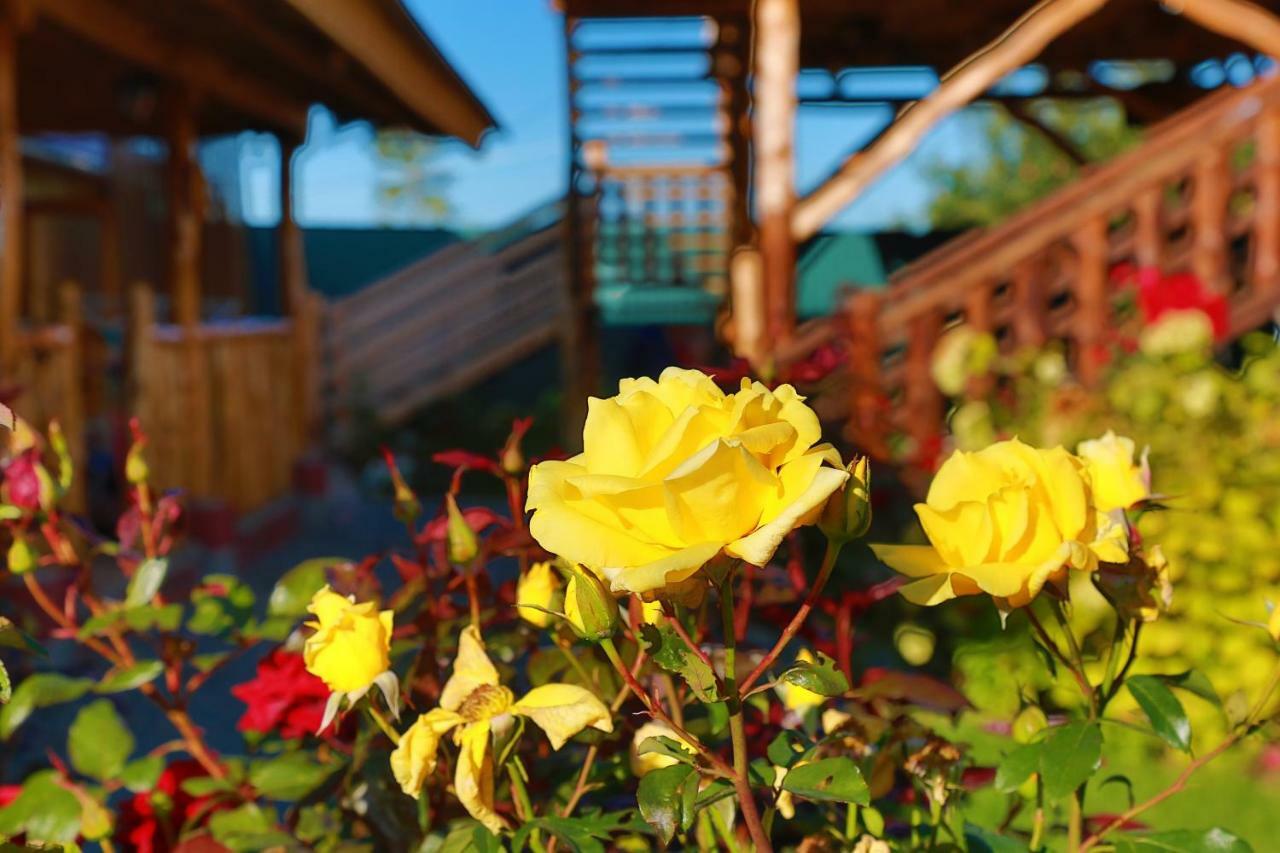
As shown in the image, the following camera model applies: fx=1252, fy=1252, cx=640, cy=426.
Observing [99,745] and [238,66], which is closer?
[99,745]

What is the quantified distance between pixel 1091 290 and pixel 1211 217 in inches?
26.4

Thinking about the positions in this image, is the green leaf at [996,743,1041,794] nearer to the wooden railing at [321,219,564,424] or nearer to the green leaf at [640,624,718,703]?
the green leaf at [640,624,718,703]

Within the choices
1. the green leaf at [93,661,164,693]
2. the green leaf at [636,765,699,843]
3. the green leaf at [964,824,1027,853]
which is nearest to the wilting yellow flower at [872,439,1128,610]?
the green leaf at [636,765,699,843]

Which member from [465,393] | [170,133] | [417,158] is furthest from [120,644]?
[417,158]

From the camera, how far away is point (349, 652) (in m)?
0.96

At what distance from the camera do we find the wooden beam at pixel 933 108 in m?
4.49

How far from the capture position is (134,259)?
14391 mm

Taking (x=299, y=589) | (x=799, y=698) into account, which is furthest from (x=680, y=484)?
(x=299, y=589)

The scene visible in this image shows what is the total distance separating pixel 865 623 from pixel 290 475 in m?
5.05

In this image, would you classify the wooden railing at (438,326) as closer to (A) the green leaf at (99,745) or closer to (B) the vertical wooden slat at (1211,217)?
(B) the vertical wooden slat at (1211,217)

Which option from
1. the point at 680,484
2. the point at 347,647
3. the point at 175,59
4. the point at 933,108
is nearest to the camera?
the point at 680,484

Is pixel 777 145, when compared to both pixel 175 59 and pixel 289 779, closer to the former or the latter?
pixel 175 59

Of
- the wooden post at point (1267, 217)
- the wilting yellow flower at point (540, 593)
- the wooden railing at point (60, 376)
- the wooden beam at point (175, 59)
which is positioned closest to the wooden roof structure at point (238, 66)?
the wooden beam at point (175, 59)

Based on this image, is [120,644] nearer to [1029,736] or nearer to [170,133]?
[1029,736]
